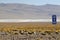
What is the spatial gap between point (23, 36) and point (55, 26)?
2069 millimetres

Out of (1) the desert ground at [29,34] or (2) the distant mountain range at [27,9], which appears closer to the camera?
(1) the desert ground at [29,34]

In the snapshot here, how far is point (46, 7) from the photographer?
5262 centimetres

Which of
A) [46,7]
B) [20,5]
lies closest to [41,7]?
[46,7]

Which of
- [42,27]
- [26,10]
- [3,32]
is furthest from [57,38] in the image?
[26,10]

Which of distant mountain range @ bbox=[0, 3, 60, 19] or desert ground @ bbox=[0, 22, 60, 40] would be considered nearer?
desert ground @ bbox=[0, 22, 60, 40]

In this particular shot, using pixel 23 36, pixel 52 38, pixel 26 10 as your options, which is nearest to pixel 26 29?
pixel 23 36

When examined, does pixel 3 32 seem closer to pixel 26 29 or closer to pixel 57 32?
pixel 26 29

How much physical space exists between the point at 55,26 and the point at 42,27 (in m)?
0.81

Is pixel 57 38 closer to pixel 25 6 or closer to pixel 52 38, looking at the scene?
pixel 52 38

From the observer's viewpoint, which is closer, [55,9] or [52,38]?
[52,38]

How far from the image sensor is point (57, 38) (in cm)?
1505

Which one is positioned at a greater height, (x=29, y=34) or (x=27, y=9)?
(x=27, y=9)

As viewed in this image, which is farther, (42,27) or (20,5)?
(20,5)

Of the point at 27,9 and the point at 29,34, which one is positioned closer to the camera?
the point at 29,34
